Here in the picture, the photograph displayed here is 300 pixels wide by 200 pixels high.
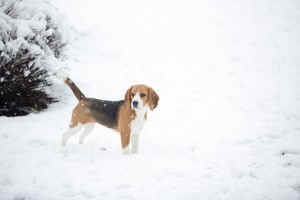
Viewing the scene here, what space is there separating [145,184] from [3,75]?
4935 mm

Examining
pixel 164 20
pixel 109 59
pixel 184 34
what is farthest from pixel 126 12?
pixel 109 59

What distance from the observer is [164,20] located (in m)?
17.6

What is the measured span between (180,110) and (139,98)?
4390 mm

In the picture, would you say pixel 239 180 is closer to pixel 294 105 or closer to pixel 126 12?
pixel 294 105

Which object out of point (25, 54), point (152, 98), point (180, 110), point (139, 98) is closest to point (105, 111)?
point (139, 98)

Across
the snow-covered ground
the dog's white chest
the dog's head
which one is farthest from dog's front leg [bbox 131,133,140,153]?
the dog's head

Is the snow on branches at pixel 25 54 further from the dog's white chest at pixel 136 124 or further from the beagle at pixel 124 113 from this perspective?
the dog's white chest at pixel 136 124

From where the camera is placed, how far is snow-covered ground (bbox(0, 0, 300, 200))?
393 centimetres

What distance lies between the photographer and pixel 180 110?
29.7 ft

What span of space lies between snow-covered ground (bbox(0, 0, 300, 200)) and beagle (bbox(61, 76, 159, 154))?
44 centimetres

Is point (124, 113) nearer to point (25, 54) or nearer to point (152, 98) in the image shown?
point (152, 98)

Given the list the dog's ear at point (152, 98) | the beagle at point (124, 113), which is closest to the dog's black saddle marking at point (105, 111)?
the beagle at point (124, 113)

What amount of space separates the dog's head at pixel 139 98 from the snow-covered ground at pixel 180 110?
98 cm

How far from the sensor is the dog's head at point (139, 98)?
15.8ft
